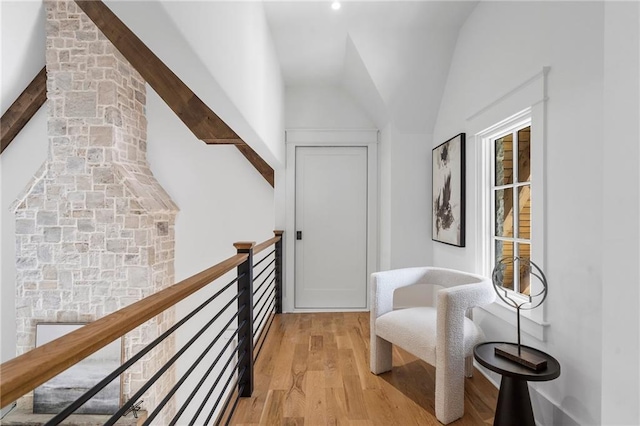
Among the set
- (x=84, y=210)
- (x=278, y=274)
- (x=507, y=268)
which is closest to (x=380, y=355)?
(x=507, y=268)

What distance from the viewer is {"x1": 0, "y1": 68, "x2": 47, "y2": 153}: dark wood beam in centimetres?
372

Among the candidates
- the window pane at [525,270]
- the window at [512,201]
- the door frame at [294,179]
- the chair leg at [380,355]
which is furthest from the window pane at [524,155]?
the door frame at [294,179]

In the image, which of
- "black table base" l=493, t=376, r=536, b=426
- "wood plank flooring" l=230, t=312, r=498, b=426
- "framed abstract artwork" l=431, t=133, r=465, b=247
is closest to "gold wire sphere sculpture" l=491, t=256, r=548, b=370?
"black table base" l=493, t=376, r=536, b=426

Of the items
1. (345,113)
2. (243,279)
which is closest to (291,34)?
(345,113)

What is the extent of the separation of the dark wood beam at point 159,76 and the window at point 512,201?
2131 millimetres

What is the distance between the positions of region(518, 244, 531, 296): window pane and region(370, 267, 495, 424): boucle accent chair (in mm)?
202

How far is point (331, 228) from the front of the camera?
3.90m

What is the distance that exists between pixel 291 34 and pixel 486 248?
233 centimetres

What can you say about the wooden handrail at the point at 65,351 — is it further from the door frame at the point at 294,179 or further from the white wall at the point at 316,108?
the white wall at the point at 316,108

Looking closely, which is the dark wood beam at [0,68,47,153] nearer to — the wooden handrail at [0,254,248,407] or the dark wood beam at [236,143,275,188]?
the dark wood beam at [236,143,275,188]

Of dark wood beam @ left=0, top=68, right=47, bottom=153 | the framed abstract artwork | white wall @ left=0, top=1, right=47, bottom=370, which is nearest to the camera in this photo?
the framed abstract artwork

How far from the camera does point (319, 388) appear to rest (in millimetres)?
2160

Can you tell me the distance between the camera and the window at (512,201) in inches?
79.7

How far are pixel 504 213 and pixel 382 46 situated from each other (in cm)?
166
